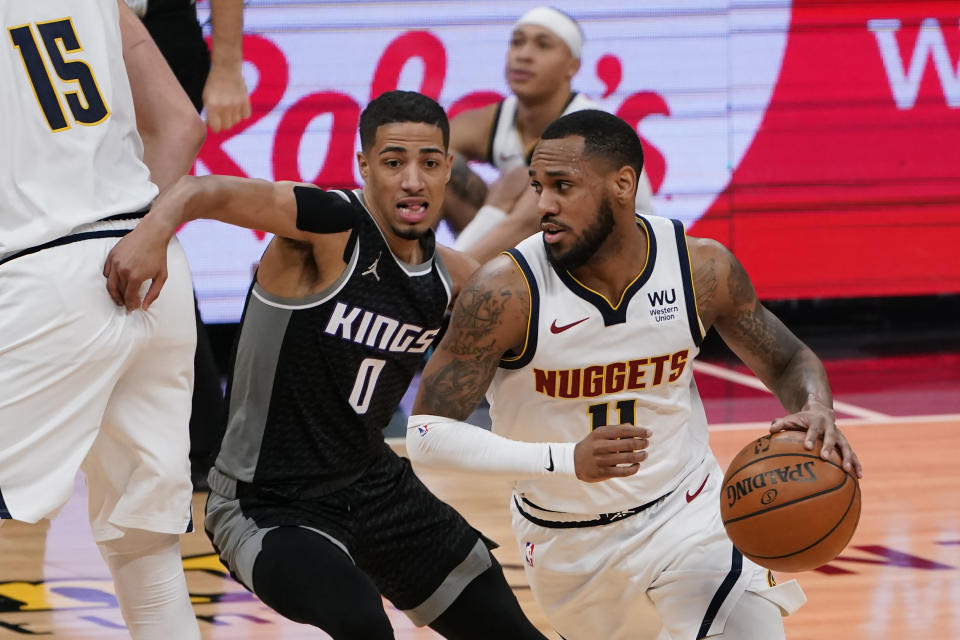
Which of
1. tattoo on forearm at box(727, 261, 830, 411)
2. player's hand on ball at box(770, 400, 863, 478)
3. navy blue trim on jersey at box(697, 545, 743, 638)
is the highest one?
tattoo on forearm at box(727, 261, 830, 411)

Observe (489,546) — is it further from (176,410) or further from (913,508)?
(913,508)

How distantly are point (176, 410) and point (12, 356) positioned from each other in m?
0.39

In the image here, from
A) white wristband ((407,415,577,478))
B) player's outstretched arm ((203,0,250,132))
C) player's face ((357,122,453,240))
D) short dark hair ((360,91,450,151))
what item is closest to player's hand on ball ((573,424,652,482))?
white wristband ((407,415,577,478))

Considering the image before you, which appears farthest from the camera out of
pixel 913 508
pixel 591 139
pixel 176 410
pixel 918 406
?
pixel 918 406

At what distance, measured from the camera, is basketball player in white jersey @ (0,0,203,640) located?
2.88 metres

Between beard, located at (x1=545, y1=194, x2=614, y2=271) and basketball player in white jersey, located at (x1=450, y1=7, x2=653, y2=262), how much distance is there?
2.83 m

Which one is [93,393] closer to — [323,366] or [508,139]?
[323,366]

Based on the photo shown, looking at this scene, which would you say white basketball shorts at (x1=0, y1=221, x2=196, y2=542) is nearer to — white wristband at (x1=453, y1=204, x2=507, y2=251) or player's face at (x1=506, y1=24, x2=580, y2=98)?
white wristband at (x1=453, y1=204, x2=507, y2=251)

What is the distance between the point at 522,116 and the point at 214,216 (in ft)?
12.2

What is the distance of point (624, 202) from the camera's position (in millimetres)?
3643

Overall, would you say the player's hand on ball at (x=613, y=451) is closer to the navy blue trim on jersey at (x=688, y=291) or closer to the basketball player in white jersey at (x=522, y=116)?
the navy blue trim on jersey at (x=688, y=291)

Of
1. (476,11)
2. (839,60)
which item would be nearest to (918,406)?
(839,60)

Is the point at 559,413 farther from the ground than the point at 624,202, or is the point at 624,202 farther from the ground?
the point at 624,202

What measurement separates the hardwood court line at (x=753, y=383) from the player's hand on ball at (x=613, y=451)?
167 inches
